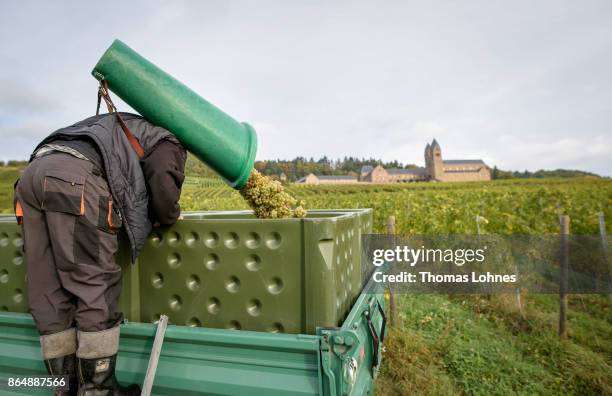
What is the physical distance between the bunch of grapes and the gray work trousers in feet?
2.76

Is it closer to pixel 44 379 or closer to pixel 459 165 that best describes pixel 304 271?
pixel 44 379

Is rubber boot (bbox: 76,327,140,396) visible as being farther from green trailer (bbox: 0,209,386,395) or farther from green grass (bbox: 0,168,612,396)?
green grass (bbox: 0,168,612,396)

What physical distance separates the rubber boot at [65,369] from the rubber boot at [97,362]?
100 mm

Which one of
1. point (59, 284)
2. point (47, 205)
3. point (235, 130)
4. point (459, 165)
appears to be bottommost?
point (59, 284)

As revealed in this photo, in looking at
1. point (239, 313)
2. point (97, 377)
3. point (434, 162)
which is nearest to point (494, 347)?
point (239, 313)

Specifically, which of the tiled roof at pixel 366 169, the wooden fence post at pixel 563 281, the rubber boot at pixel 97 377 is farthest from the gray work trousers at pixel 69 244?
the tiled roof at pixel 366 169

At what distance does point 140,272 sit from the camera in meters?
1.78

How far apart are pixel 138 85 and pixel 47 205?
680 millimetres

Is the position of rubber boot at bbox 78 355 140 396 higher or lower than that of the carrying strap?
lower

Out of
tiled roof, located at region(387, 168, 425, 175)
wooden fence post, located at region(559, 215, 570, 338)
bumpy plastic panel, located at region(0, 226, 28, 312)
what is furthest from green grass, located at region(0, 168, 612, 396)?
tiled roof, located at region(387, 168, 425, 175)

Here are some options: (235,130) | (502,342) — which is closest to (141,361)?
(235,130)

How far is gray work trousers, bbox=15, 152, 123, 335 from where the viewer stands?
5.02 ft

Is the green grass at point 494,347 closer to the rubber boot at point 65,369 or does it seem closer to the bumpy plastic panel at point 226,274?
the bumpy plastic panel at point 226,274

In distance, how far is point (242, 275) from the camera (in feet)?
5.27
